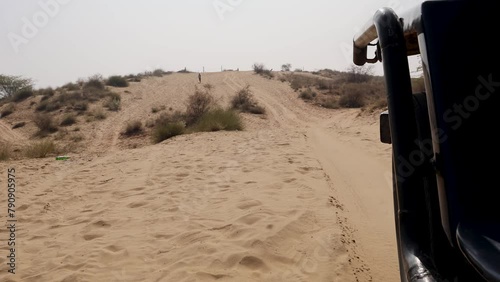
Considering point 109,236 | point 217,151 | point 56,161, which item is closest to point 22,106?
point 56,161

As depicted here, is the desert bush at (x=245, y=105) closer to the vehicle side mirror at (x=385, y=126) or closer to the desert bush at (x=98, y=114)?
the desert bush at (x=98, y=114)

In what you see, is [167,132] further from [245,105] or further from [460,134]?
[460,134]

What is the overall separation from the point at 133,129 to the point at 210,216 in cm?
1355

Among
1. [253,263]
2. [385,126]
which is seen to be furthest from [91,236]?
[385,126]

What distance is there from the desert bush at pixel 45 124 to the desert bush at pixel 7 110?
6.06 meters

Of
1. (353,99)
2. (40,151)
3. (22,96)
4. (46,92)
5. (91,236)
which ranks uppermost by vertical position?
(46,92)

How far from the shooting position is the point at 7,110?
78.0 ft

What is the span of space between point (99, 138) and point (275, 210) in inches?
→ 532

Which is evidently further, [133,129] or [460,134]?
[133,129]

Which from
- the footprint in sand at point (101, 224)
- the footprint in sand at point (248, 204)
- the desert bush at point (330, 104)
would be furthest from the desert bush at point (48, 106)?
the footprint in sand at point (248, 204)

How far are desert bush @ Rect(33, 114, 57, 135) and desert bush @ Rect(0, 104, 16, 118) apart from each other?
6061 mm

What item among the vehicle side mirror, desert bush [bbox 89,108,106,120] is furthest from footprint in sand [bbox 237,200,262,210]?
desert bush [bbox 89,108,106,120]

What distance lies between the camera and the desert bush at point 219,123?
13875 mm

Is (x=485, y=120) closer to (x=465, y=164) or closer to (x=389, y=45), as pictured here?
(x=465, y=164)
